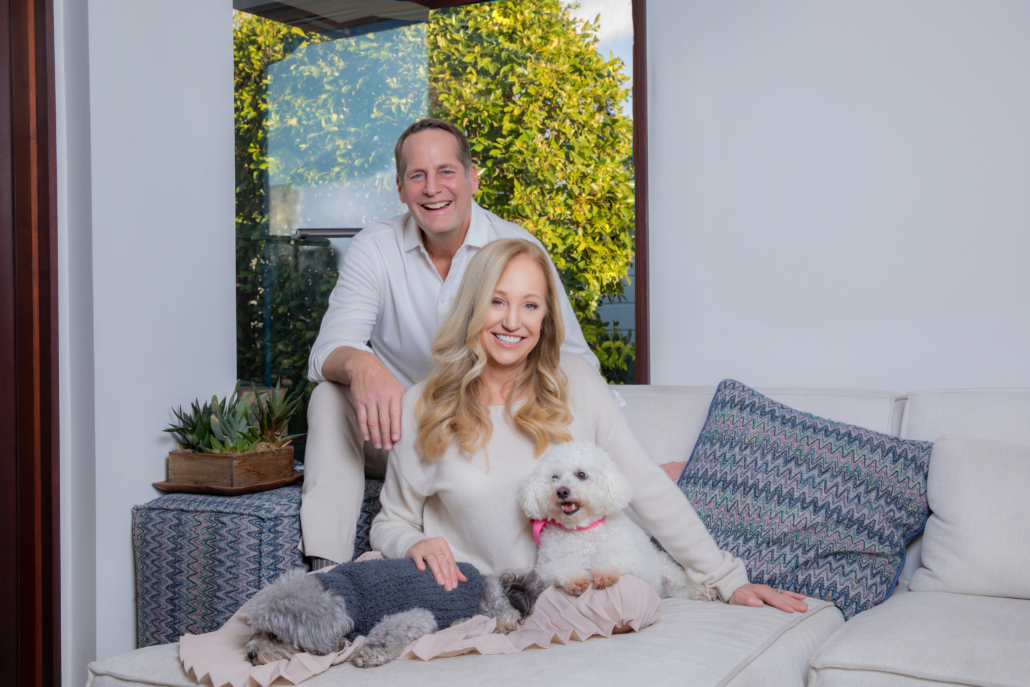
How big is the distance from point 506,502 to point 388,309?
83 centimetres

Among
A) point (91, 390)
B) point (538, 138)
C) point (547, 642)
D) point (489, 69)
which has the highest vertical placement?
point (489, 69)

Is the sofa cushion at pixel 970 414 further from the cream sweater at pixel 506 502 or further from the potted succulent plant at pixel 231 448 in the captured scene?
the potted succulent plant at pixel 231 448

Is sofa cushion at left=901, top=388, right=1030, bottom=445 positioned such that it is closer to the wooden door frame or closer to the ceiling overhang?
the wooden door frame

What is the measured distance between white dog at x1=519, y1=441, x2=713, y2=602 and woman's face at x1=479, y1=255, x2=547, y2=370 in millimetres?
253

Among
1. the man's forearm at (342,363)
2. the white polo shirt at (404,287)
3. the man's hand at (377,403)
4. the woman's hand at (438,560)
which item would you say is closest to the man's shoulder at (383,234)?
the white polo shirt at (404,287)

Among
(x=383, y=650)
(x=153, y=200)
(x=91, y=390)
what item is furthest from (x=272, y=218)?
(x=383, y=650)

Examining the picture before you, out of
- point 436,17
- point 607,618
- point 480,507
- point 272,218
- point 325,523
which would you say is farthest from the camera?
point 436,17

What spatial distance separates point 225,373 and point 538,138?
1.73 meters

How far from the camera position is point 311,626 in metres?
1.34

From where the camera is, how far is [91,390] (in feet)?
7.07

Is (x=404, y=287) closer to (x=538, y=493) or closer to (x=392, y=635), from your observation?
(x=538, y=493)

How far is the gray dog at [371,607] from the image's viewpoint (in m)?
1.35

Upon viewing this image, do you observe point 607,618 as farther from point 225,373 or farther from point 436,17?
point 436,17

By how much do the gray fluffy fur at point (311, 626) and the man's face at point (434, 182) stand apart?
113cm
